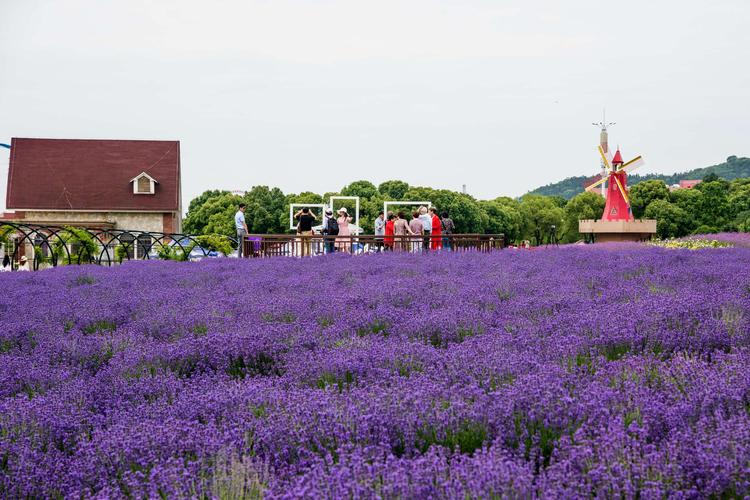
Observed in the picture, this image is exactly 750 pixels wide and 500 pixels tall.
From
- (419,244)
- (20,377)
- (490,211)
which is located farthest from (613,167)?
(20,377)

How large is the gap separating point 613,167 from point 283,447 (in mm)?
46009

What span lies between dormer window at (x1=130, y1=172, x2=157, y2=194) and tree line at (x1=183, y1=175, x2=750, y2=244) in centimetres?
2380

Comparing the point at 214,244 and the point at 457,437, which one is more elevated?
the point at 214,244

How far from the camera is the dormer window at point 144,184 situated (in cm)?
4403

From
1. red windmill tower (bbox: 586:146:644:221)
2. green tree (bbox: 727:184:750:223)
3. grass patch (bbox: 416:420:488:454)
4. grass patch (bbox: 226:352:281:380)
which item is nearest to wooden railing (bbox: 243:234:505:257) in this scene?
grass patch (bbox: 226:352:281:380)

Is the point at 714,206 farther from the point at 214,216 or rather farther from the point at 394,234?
the point at 394,234

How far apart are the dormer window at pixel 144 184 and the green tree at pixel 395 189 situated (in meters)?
38.4

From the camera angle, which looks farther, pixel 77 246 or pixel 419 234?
pixel 419 234

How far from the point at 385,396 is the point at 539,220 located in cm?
9342

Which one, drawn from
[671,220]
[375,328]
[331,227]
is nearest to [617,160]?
[671,220]

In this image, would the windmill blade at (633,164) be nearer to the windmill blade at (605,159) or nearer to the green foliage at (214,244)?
the windmill blade at (605,159)

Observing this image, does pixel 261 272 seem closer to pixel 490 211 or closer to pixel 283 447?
pixel 283 447

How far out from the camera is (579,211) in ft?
271

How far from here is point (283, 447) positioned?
9.04ft
